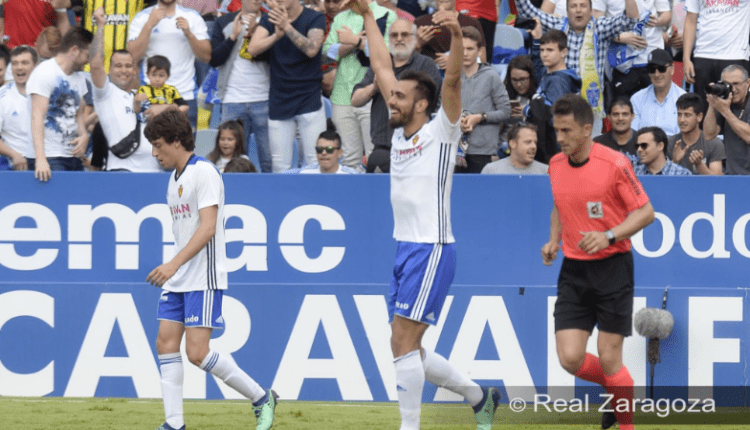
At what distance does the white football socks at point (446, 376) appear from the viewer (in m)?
6.97

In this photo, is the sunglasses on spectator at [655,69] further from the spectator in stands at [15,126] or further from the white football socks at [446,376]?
the spectator in stands at [15,126]

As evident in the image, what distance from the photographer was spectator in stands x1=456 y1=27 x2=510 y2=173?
32.5 ft

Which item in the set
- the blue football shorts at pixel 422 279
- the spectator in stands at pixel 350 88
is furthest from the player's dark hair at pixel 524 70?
the blue football shorts at pixel 422 279

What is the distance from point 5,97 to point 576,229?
5672 mm

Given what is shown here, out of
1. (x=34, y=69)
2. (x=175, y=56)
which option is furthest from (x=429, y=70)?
(x=34, y=69)

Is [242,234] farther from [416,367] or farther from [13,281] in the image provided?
[416,367]

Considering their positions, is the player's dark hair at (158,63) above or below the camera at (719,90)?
above

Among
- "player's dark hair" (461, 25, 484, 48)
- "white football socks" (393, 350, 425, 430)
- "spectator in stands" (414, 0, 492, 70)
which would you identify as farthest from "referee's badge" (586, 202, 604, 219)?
"spectator in stands" (414, 0, 492, 70)

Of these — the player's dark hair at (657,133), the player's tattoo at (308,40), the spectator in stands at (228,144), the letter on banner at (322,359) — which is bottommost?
the letter on banner at (322,359)

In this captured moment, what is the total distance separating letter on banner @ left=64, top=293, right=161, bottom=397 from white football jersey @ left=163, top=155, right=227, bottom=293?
2.02 meters

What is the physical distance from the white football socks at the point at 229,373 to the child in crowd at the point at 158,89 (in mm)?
3907

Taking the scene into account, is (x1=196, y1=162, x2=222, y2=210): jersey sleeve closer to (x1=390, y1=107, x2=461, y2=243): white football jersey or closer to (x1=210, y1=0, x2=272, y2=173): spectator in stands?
(x1=390, y1=107, x2=461, y2=243): white football jersey

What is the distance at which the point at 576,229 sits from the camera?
21.6 ft

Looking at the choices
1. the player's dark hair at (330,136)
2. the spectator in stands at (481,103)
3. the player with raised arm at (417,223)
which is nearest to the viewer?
the player with raised arm at (417,223)
